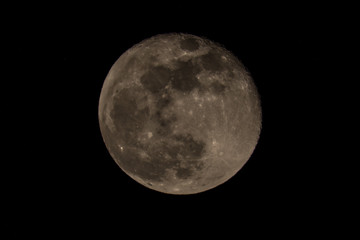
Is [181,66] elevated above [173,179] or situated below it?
above

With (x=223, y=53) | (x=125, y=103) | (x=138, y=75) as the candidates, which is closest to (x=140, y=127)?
(x=125, y=103)

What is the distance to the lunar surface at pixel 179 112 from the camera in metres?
3.39

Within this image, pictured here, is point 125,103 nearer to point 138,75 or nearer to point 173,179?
point 138,75

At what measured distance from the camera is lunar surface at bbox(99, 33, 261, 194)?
3.39 meters

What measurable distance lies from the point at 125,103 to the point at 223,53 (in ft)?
4.58

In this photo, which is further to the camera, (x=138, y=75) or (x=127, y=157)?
(x=127, y=157)

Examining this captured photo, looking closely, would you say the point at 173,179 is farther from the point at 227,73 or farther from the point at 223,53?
the point at 223,53

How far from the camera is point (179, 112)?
11.0ft

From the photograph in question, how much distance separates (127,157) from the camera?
381 cm

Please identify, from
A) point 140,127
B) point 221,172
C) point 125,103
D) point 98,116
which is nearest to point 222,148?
point 221,172

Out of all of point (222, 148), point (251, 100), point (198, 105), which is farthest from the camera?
point (251, 100)

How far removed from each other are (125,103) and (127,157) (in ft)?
2.33

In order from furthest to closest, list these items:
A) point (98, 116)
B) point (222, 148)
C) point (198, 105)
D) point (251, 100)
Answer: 1. point (98, 116)
2. point (251, 100)
3. point (222, 148)
4. point (198, 105)

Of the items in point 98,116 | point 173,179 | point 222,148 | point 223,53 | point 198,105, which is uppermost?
point 223,53
